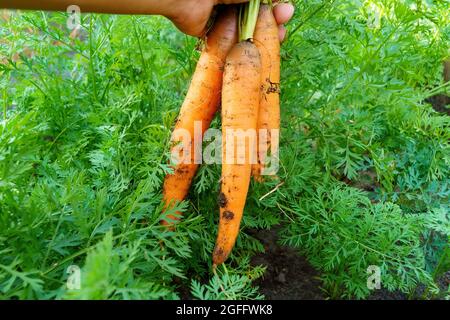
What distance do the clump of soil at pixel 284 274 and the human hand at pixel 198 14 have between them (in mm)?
793

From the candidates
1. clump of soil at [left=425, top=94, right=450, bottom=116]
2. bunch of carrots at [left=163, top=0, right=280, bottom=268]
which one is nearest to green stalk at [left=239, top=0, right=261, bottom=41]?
bunch of carrots at [left=163, top=0, right=280, bottom=268]

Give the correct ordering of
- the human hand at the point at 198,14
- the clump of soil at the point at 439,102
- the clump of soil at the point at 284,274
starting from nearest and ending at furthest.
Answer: the human hand at the point at 198,14, the clump of soil at the point at 284,274, the clump of soil at the point at 439,102

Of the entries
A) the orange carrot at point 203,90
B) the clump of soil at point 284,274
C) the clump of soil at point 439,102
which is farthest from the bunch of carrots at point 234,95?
the clump of soil at point 439,102

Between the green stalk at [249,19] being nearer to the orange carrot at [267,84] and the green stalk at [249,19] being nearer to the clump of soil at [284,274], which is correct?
the orange carrot at [267,84]

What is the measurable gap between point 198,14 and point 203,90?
0.24 m

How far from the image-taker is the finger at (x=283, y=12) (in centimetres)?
150

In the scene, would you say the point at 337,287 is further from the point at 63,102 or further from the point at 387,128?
the point at 63,102

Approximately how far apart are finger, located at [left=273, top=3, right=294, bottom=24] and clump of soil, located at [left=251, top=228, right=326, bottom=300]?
0.79 m

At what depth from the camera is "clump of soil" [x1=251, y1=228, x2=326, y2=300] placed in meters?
1.64

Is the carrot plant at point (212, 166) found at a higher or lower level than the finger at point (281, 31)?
lower

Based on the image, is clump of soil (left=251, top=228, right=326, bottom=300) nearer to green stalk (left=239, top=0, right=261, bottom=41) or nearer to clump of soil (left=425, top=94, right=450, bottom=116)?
A: green stalk (left=239, top=0, right=261, bottom=41)

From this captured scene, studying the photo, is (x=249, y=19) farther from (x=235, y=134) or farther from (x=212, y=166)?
(x=212, y=166)

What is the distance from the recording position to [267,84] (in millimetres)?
1505

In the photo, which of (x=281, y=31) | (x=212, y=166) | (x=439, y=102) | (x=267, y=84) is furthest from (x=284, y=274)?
(x=439, y=102)
